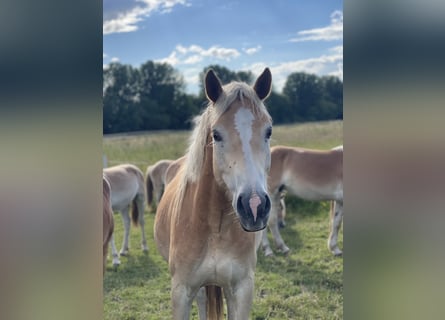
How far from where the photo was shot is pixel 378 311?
673 mm

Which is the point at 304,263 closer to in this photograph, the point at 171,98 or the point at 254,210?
the point at 254,210

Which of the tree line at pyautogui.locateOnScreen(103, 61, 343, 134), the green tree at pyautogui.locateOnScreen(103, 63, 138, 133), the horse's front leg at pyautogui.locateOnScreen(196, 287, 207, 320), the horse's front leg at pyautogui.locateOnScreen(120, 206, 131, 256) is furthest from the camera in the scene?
the green tree at pyautogui.locateOnScreen(103, 63, 138, 133)

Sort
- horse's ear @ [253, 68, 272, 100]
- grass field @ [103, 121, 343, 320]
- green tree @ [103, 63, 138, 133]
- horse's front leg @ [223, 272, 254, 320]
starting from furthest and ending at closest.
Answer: green tree @ [103, 63, 138, 133] < grass field @ [103, 121, 343, 320] < horse's front leg @ [223, 272, 254, 320] < horse's ear @ [253, 68, 272, 100]

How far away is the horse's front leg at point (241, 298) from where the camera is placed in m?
1.69

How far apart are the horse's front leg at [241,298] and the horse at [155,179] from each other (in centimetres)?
327

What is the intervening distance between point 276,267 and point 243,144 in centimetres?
265

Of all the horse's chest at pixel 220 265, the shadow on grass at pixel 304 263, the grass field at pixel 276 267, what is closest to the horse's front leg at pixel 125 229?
the grass field at pixel 276 267

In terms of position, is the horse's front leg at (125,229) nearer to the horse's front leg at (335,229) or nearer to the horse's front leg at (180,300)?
the horse's front leg at (335,229)

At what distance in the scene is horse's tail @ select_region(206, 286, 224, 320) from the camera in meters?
2.08

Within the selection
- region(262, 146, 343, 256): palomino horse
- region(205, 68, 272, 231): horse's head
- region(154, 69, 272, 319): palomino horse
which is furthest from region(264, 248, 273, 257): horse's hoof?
region(205, 68, 272, 231): horse's head

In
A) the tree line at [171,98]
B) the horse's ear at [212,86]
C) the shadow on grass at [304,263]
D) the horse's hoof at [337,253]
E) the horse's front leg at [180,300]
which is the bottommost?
the shadow on grass at [304,263]

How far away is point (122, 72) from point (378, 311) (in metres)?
4.54

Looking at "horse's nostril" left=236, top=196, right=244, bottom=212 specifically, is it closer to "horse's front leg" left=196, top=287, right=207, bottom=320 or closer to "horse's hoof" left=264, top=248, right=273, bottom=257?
"horse's front leg" left=196, top=287, right=207, bottom=320

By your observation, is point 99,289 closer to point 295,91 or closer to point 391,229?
point 391,229
